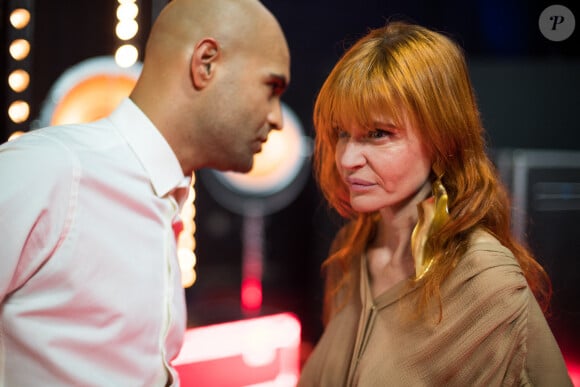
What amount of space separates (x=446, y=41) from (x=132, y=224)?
91 cm

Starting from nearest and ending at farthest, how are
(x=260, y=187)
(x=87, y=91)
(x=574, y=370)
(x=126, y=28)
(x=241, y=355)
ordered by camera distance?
(x=126, y=28), (x=87, y=91), (x=574, y=370), (x=241, y=355), (x=260, y=187)

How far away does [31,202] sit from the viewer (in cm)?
132

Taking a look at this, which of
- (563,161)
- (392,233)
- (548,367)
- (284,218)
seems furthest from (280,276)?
(548,367)

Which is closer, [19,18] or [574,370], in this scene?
[19,18]

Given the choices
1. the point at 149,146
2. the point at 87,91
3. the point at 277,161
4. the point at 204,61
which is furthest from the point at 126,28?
the point at 277,161

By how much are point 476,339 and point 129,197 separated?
89cm

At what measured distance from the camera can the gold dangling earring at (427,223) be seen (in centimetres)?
159

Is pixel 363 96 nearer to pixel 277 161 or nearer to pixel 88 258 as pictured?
pixel 88 258

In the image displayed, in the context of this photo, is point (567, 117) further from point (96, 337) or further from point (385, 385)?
point (96, 337)

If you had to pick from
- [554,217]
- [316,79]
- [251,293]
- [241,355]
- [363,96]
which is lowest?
[251,293]

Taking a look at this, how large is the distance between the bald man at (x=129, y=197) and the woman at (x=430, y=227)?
0.89 feet

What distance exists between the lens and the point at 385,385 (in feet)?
5.11

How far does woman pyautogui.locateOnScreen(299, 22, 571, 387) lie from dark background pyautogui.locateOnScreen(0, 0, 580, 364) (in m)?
0.44

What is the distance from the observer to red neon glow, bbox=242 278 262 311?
4.20 meters
